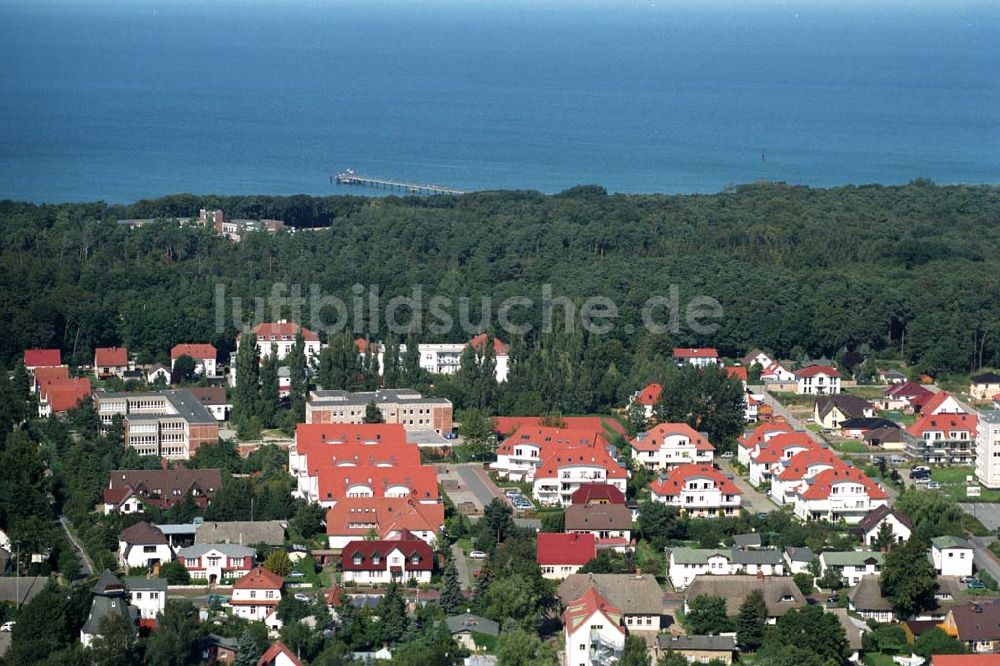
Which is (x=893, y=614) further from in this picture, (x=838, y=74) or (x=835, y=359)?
(x=838, y=74)

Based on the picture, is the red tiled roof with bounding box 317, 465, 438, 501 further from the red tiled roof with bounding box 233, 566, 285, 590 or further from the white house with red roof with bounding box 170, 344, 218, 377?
the white house with red roof with bounding box 170, 344, 218, 377

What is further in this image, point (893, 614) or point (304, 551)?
point (304, 551)

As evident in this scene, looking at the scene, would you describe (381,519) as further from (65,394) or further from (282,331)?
(282,331)

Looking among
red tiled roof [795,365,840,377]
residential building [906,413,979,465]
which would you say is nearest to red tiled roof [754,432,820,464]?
residential building [906,413,979,465]

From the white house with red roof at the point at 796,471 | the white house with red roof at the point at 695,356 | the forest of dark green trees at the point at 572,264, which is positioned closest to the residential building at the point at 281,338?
the forest of dark green trees at the point at 572,264

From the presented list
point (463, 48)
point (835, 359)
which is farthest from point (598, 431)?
point (463, 48)

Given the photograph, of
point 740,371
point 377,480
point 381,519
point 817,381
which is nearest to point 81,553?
point 381,519
